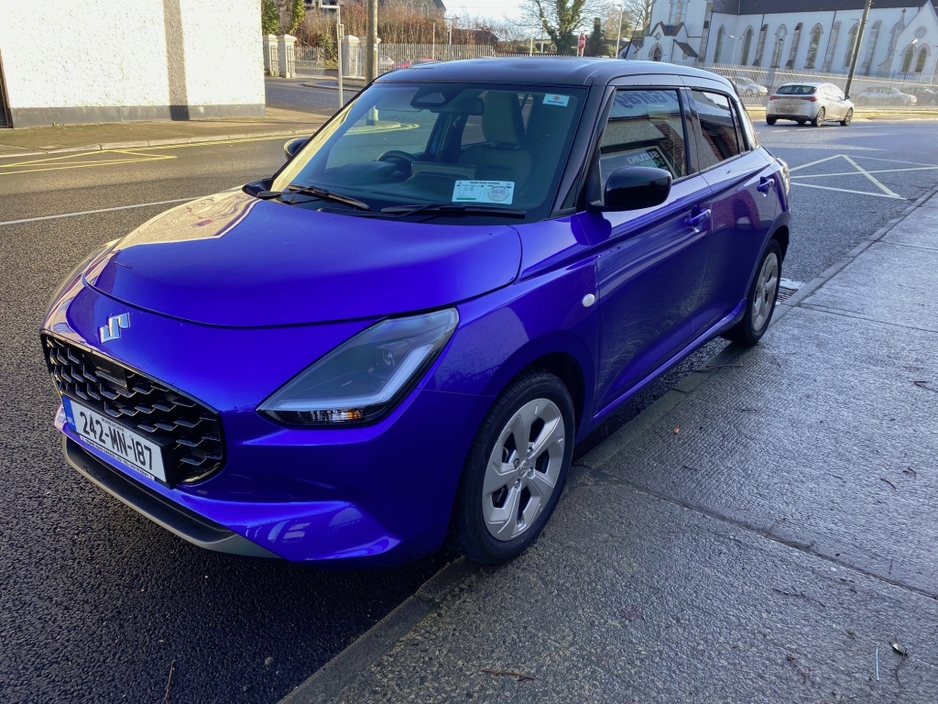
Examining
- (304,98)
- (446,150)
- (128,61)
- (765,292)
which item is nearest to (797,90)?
(304,98)

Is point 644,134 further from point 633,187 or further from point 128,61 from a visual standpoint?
point 128,61

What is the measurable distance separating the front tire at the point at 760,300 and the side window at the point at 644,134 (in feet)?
4.57

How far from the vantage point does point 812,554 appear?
2943 millimetres

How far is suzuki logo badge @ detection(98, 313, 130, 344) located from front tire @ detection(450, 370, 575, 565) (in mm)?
1154

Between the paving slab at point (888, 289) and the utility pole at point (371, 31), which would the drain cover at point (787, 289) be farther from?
the utility pole at point (371, 31)

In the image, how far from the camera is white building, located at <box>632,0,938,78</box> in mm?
74875

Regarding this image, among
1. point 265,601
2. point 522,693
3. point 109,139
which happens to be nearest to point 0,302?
point 265,601

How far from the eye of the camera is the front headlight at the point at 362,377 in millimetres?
2078

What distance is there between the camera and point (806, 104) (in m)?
28.6

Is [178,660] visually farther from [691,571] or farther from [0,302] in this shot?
[0,302]

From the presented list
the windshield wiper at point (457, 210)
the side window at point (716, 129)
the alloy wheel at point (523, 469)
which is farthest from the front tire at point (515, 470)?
the side window at point (716, 129)

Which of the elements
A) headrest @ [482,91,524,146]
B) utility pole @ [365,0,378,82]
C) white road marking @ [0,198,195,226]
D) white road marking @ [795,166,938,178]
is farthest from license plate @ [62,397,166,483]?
utility pole @ [365,0,378,82]

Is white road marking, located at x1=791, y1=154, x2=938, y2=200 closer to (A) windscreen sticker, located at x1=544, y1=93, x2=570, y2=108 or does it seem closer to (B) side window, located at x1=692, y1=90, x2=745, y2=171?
(B) side window, located at x1=692, y1=90, x2=745, y2=171

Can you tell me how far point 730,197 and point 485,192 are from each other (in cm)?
186
